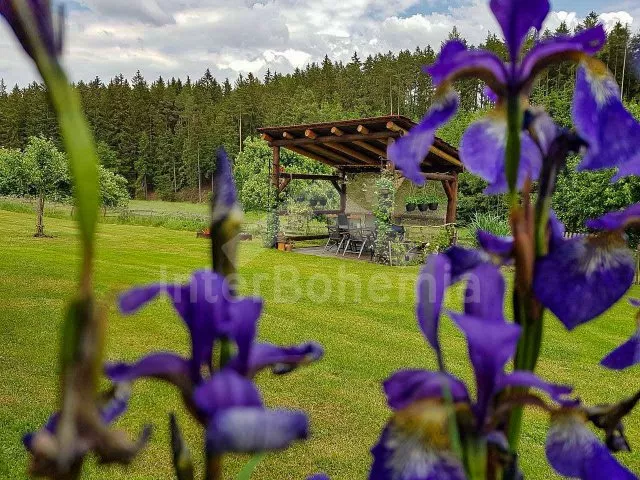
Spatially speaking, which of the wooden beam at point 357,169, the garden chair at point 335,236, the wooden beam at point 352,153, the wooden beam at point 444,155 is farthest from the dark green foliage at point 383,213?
the wooden beam at point 357,169

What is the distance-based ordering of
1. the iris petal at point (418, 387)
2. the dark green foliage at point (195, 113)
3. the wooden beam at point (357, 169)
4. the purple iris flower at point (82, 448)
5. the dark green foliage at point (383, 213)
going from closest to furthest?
the purple iris flower at point (82, 448) < the iris petal at point (418, 387) < the dark green foliage at point (383, 213) < the wooden beam at point (357, 169) < the dark green foliage at point (195, 113)

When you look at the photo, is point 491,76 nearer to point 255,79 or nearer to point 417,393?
point 417,393

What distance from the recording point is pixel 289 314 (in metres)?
6.92

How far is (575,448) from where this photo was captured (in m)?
0.32

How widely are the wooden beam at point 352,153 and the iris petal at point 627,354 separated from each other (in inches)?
452

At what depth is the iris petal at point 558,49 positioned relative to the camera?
0.32 m

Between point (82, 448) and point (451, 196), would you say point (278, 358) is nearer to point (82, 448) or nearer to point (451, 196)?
point (82, 448)

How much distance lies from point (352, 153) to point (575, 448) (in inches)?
500

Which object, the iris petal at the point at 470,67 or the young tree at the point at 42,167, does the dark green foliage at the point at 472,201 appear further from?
the iris petal at the point at 470,67

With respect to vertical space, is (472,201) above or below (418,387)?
above

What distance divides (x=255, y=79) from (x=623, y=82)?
31313 millimetres

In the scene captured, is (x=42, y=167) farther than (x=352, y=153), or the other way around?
(x=42, y=167)

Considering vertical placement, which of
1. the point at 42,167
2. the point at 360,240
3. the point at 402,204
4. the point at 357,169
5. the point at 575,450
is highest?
the point at 357,169

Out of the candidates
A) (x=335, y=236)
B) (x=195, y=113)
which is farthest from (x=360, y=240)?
(x=195, y=113)
